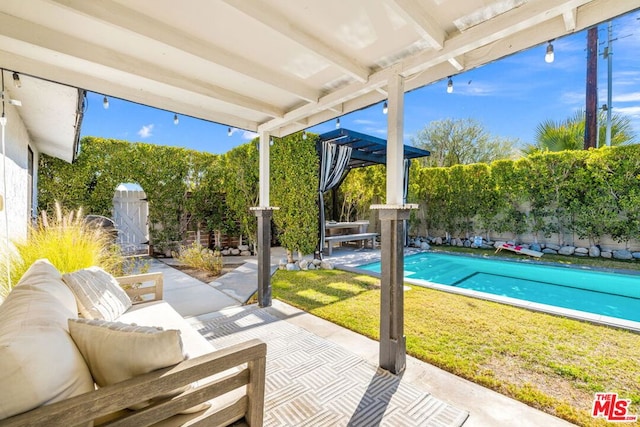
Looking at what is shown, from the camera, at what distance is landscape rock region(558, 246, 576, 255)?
25.6 ft

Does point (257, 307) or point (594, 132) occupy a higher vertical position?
point (594, 132)

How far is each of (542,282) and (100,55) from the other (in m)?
8.03

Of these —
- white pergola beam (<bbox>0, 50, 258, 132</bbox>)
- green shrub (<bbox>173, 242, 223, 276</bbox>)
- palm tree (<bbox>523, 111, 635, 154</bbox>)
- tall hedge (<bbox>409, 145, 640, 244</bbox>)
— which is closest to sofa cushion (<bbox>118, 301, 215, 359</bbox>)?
white pergola beam (<bbox>0, 50, 258, 132</bbox>)

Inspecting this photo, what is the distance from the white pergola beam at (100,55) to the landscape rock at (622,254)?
9.59 meters

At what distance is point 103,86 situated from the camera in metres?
2.69

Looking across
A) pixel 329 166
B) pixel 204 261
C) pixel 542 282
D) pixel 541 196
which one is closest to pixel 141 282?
pixel 204 261

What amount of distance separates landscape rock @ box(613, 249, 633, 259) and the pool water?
176cm

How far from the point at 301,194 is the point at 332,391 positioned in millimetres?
5214

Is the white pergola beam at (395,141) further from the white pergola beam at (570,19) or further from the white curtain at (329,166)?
the white curtain at (329,166)

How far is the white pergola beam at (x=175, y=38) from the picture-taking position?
5.89ft

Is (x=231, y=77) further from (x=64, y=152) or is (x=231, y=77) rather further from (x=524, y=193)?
(x=524, y=193)

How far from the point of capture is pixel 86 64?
2.32 metres

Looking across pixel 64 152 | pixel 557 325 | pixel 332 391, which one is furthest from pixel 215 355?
pixel 64 152

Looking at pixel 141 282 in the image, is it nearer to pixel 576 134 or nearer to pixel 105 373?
pixel 105 373
